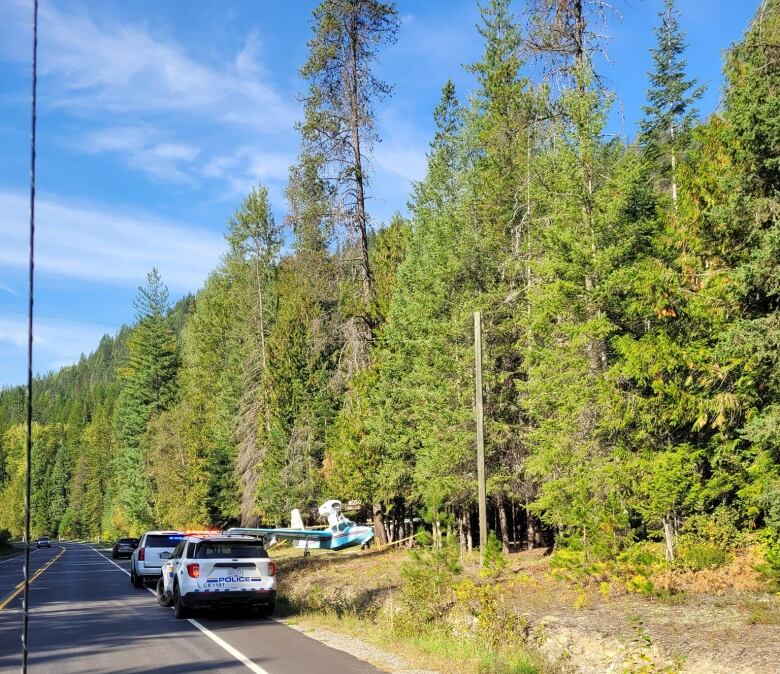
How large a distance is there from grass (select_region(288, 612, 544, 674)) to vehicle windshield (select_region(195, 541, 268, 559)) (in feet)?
6.24

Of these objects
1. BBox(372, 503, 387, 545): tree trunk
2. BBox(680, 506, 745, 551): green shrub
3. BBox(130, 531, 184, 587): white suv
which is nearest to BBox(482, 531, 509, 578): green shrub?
BBox(680, 506, 745, 551): green shrub

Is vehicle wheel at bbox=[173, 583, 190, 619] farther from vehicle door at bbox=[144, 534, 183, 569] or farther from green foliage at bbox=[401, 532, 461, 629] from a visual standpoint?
vehicle door at bbox=[144, 534, 183, 569]

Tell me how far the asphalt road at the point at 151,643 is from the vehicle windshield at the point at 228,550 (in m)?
1.27

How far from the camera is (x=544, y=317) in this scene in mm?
18484

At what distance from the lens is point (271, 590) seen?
1498 centimetres

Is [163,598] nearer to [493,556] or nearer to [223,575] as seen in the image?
[223,575]

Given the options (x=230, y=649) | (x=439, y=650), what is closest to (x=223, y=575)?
(x=230, y=649)

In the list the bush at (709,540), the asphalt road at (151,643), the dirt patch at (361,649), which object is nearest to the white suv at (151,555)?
the asphalt road at (151,643)

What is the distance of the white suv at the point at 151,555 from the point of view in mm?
23734

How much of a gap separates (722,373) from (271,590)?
10.1 m

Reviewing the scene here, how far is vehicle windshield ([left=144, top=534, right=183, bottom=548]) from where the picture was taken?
2423cm

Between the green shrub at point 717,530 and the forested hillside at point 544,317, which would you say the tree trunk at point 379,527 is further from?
the green shrub at point 717,530

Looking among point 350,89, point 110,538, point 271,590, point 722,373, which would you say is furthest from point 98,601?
point 110,538

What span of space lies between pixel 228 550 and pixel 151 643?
3.03m
